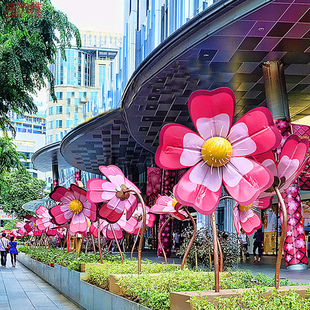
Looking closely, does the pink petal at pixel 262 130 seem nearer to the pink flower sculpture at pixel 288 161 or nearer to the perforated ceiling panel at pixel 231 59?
the pink flower sculpture at pixel 288 161

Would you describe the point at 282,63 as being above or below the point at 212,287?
above

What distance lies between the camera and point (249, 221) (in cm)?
616

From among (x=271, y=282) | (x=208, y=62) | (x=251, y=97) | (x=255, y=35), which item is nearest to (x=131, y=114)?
(x=251, y=97)

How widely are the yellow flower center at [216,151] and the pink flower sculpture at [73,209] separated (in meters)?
6.24

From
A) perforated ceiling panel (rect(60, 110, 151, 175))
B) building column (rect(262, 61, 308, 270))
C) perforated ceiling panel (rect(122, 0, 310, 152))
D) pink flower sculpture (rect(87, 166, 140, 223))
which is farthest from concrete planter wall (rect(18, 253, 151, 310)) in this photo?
perforated ceiling panel (rect(60, 110, 151, 175))

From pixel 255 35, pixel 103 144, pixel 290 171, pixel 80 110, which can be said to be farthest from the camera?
pixel 103 144

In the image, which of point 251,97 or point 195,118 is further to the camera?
point 251,97

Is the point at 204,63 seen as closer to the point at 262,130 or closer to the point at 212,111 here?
the point at 212,111

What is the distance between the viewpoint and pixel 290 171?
16.1 ft

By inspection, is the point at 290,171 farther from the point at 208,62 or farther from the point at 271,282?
the point at 208,62

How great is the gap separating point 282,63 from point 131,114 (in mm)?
5856

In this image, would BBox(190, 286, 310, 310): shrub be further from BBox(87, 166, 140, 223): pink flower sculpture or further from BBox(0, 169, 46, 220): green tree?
BBox(0, 169, 46, 220): green tree

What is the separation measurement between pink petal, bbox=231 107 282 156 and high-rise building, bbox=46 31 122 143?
141 inches

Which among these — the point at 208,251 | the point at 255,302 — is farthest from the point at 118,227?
the point at 255,302
